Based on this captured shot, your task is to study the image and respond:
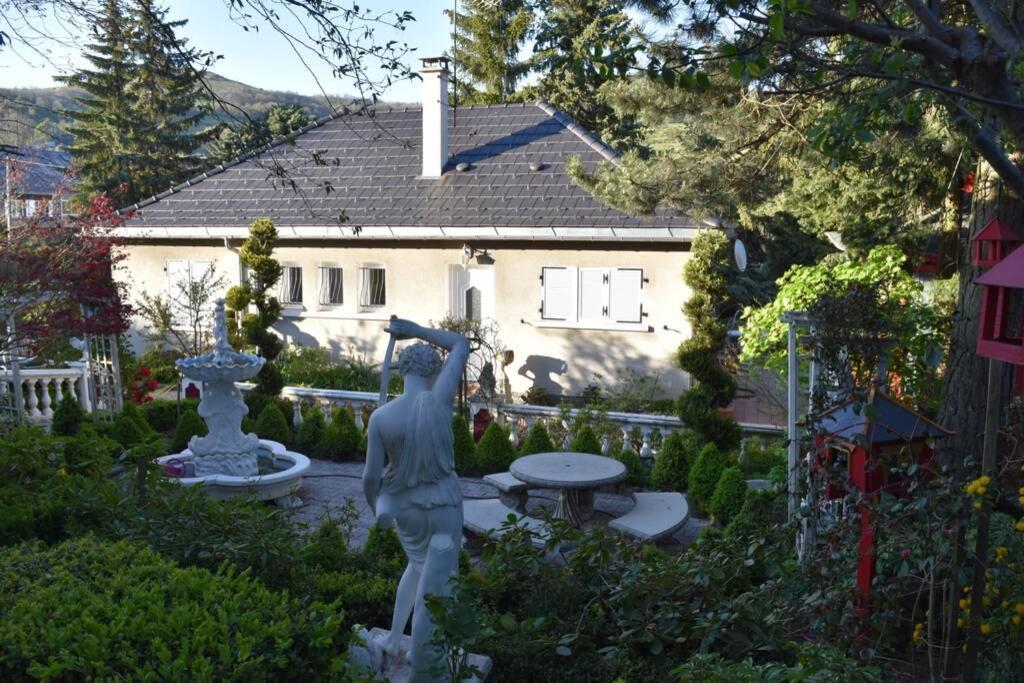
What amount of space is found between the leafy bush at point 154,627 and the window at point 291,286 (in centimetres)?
1378

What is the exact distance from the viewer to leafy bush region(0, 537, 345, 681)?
150 inches

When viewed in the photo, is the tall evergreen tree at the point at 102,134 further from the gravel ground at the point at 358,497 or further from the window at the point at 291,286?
the gravel ground at the point at 358,497

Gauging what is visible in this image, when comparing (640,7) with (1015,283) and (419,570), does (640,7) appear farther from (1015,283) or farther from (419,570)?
(419,570)

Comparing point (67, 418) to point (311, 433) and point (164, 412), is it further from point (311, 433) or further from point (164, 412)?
point (311, 433)

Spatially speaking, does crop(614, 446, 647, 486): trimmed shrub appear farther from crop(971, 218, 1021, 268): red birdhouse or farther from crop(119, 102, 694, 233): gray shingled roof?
crop(119, 102, 694, 233): gray shingled roof

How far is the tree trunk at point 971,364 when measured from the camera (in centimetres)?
773

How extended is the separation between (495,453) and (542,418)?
1244mm

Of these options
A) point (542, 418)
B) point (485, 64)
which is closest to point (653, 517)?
point (542, 418)

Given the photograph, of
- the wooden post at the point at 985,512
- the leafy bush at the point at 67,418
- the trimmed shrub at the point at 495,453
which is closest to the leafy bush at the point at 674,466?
the trimmed shrub at the point at 495,453

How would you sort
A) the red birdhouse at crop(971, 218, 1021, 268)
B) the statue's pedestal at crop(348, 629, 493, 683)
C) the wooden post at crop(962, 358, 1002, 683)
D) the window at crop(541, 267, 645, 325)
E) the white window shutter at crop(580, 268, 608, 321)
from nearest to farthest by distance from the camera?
1. the wooden post at crop(962, 358, 1002, 683)
2. the statue's pedestal at crop(348, 629, 493, 683)
3. the red birdhouse at crop(971, 218, 1021, 268)
4. the window at crop(541, 267, 645, 325)
5. the white window shutter at crop(580, 268, 608, 321)

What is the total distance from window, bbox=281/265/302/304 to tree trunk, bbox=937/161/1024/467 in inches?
533

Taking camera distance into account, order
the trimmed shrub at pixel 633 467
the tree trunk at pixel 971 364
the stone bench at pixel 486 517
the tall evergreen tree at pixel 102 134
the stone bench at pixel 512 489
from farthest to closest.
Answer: the tall evergreen tree at pixel 102 134, the trimmed shrub at pixel 633 467, the stone bench at pixel 512 489, the stone bench at pixel 486 517, the tree trunk at pixel 971 364

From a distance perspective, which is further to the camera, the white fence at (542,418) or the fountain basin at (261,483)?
the white fence at (542,418)

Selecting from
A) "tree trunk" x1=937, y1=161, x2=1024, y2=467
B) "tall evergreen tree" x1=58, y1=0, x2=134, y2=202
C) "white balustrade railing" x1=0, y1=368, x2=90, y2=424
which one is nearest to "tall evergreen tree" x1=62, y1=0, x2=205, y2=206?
"tall evergreen tree" x1=58, y1=0, x2=134, y2=202
